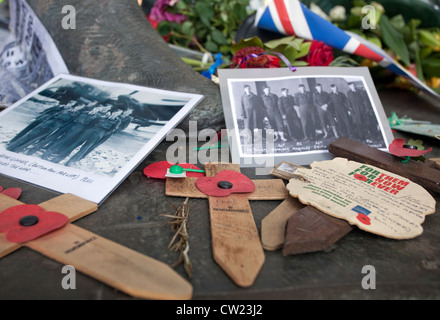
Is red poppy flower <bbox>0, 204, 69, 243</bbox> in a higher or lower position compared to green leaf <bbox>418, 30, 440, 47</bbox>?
lower

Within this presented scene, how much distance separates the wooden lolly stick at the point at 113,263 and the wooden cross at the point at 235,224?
3.1 inches

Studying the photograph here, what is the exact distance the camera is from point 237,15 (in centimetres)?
155

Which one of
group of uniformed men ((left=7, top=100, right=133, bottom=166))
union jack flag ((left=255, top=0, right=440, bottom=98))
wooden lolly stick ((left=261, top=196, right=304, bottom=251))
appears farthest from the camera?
union jack flag ((left=255, top=0, right=440, bottom=98))

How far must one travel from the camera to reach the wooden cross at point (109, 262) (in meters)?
0.47

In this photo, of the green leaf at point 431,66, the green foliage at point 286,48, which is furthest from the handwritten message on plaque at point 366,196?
the green leaf at point 431,66

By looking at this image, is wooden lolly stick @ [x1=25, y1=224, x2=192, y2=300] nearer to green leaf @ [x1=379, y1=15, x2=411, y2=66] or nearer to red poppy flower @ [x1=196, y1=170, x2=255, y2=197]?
red poppy flower @ [x1=196, y1=170, x2=255, y2=197]

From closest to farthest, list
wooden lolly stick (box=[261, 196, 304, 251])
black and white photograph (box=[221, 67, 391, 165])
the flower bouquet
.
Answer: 1. wooden lolly stick (box=[261, 196, 304, 251])
2. black and white photograph (box=[221, 67, 391, 165])
3. the flower bouquet

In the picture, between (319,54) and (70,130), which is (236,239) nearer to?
(70,130)

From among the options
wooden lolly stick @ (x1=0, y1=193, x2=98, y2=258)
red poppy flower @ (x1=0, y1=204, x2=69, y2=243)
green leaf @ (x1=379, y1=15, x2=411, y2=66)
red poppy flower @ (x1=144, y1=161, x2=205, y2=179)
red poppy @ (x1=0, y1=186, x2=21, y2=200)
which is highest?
green leaf @ (x1=379, y1=15, x2=411, y2=66)

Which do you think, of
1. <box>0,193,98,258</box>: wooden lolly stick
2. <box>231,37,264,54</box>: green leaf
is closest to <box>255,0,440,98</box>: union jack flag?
<box>231,37,264,54</box>: green leaf

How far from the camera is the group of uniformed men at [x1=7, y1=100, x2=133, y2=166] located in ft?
2.64

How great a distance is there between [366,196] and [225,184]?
254 millimetres

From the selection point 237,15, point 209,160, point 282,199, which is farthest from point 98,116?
point 237,15

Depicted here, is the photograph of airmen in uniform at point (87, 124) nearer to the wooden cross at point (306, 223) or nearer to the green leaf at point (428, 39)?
the wooden cross at point (306, 223)
